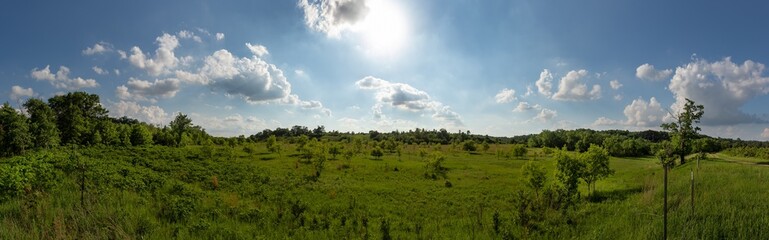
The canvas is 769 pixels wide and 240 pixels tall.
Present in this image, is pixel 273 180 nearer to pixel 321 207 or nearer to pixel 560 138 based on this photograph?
pixel 321 207

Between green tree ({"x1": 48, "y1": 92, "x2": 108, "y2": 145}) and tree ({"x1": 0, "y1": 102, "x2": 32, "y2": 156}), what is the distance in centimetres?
1594

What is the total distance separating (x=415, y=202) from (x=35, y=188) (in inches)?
776

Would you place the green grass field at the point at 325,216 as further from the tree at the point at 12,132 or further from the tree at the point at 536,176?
the tree at the point at 12,132

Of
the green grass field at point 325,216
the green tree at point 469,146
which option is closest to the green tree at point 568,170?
the green grass field at point 325,216

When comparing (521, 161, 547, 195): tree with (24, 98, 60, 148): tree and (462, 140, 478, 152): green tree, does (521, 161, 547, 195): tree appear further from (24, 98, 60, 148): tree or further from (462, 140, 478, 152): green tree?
(462, 140, 478, 152): green tree

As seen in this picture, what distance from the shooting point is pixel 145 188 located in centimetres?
1783

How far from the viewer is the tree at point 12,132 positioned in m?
33.7

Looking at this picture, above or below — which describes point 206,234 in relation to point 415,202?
above

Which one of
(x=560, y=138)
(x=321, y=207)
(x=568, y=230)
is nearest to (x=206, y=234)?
(x=568, y=230)

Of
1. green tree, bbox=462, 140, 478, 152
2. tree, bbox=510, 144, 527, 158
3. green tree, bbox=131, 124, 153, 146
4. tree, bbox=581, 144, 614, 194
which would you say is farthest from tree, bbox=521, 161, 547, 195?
green tree, bbox=462, 140, 478, 152

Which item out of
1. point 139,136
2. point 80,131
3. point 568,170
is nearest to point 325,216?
point 568,170

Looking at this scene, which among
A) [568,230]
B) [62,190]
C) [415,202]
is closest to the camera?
[568,230]

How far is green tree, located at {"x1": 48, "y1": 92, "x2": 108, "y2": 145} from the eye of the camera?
173ft

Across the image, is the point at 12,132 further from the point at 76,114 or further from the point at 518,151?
the point at 518,151
